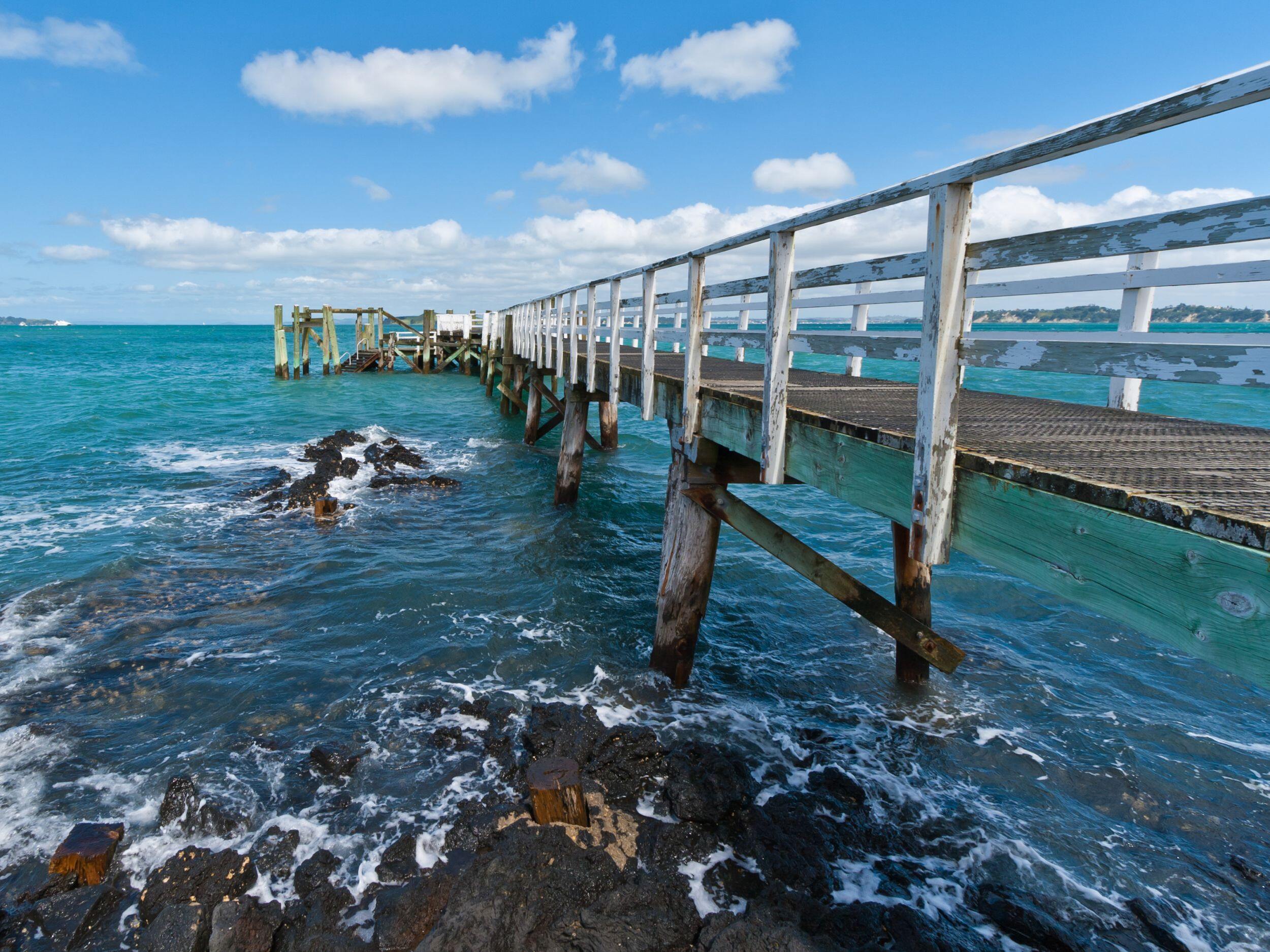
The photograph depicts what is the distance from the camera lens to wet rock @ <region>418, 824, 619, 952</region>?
339 cm

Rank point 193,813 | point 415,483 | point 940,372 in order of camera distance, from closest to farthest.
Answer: point 940,372, point 193,813, point 415,483

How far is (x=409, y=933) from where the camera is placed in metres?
3.52

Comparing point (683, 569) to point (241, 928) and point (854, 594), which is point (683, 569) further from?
point (241, 928)

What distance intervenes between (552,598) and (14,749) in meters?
4.63

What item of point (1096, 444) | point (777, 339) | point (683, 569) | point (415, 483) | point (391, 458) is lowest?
point (415, 483)

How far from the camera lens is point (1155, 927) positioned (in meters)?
3.82

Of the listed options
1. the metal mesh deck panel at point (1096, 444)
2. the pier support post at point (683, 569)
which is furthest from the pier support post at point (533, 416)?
the metal mesh deck panel at point (1096, 444)

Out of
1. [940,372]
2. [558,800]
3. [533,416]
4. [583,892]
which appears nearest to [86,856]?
[558,800]

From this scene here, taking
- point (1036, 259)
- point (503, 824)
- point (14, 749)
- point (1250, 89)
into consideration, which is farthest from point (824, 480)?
point (14, 749)

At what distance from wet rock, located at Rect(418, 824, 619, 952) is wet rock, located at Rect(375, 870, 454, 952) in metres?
0.08

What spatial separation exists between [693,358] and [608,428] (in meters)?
11.8

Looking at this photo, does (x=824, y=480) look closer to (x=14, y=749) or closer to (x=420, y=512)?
(x=14, y=749)

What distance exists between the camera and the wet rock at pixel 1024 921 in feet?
12.1

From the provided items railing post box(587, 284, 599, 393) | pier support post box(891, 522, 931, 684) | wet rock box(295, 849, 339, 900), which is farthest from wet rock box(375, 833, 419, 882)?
railing post box(587, 284, 599, 393)
